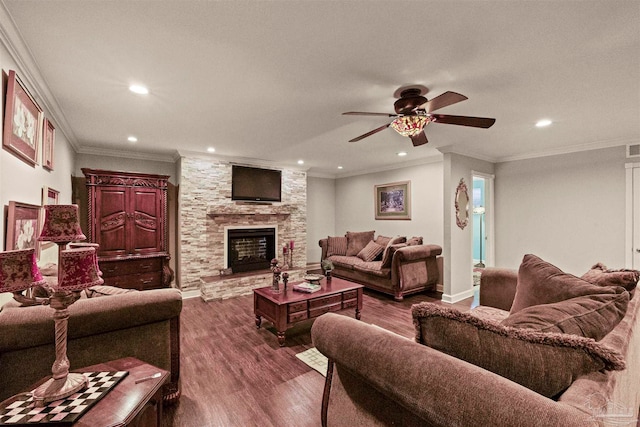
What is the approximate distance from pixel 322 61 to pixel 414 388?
194cm

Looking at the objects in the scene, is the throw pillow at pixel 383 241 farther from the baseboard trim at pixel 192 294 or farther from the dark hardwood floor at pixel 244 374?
the baseboard trim at pixel 192 294

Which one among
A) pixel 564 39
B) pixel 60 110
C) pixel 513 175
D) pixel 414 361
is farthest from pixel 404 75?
pixel 513 175

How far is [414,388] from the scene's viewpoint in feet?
2.98

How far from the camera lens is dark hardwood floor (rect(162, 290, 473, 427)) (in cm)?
182

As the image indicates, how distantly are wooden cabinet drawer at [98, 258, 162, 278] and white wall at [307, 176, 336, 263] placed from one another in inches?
138

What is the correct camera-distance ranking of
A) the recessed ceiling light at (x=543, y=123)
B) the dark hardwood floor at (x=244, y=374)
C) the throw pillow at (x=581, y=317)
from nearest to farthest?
the throw pillow at (x=581, y=317), the dark hardwood floor at (x=244, y=374), the recessed ceiling light at (x=543, y=123)

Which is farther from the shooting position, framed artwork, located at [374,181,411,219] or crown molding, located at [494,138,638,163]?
framed artwork, located at [374,181,411,219]

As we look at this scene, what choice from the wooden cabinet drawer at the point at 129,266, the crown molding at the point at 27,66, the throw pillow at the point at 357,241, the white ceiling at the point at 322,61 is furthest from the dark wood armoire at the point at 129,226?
the throw pillow at the point at 357,241

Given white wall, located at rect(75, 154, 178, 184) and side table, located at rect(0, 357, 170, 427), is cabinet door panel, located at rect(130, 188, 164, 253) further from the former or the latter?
side table, located at rect(0, 357, 170, 427)

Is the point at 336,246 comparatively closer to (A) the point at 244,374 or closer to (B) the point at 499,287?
(B) the point at 499,287

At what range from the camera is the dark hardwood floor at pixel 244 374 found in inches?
71.8

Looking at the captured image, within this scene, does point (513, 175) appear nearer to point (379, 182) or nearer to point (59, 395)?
point (379, 182)

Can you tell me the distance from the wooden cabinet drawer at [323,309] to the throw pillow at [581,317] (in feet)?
7.11

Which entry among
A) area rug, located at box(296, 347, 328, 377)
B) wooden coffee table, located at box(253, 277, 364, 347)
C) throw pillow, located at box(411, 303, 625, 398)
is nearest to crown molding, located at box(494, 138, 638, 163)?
wooden coffee table, located at box(253, 277, 364, 347)
